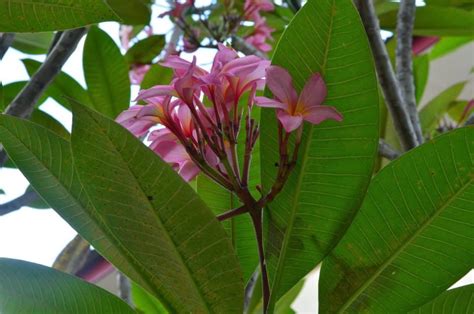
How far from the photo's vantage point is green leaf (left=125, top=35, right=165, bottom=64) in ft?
5.21

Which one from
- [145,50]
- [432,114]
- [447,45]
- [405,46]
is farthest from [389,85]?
[447,45]

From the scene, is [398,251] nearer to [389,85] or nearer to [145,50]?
[389,85]

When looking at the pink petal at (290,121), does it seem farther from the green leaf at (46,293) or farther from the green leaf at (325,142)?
the green leaf at (46,293)

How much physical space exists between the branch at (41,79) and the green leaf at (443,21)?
75cm

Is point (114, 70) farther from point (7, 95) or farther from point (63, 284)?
A: point (63, 284)

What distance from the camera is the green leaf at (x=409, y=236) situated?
0.53 meters

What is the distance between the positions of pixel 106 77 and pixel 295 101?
0.74m

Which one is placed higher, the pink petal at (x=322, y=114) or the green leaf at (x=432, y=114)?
the green leaf at (x=432, y=114)

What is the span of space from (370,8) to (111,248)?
505 millimetres

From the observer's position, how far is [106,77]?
1.20m

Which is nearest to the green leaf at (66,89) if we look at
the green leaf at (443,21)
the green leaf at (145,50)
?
the green leaf at (145,50)

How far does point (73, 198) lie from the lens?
0.56 m

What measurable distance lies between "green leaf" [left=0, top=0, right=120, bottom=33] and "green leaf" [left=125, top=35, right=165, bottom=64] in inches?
38.1

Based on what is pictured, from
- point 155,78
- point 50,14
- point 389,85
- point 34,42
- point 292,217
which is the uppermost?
point 34,42
